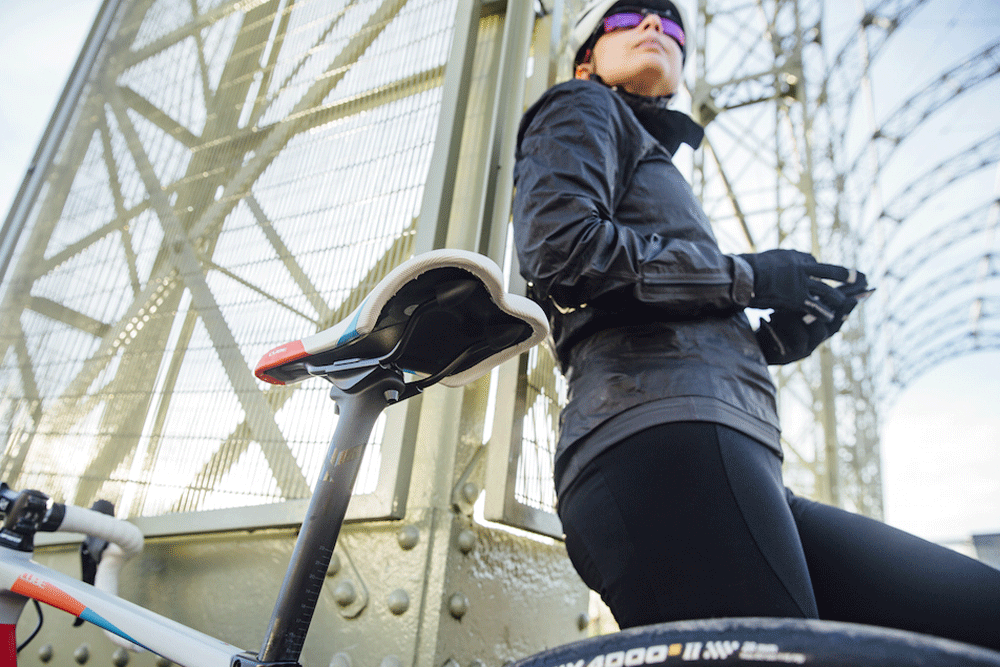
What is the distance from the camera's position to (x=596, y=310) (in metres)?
1.26

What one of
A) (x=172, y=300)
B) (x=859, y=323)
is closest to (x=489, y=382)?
(x=172, y=300)

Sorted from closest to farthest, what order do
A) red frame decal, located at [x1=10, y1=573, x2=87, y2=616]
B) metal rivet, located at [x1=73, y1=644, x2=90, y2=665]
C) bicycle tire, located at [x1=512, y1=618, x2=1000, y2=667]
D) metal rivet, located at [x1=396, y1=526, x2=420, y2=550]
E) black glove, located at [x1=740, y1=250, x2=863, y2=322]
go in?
bicycle tire, located at [x1=512, y1=618, x2=1000, y2=667] → black glove, located at [x1=740, y1=250, x2=863, y2=322] → red frame decal, located at [x1=10, y1=573, x2=87, y2=616] → metal rivet, located at [x1=396, y1=526, x2=420, y2=550] → metal rivet, located at [x1=73, y1=644, x2=90, y2=665]

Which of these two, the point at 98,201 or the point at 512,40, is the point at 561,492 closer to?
the point at 512,40

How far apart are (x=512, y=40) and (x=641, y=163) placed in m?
0.89

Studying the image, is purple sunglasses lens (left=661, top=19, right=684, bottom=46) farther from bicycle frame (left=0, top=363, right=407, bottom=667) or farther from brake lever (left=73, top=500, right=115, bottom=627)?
brake lever (left=73, top=500, right=115, bottom=627)

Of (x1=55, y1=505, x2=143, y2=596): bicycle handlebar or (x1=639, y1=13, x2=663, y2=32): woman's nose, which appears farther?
(x1=639, y1=13, x2=663, y2=32): woman's nose

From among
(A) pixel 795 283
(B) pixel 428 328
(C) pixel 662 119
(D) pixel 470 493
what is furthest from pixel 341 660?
(C) pixel 662 119

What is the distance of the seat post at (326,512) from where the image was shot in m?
0.97

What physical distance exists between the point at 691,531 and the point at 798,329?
617 millimetres

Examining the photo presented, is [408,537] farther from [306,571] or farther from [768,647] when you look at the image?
[768,647]

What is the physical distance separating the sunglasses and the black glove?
30.9 inches

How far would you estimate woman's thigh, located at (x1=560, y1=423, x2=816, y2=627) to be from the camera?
938 mm

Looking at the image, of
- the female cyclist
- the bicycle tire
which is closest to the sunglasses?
the female cyclist

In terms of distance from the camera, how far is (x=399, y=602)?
147 centimetres
